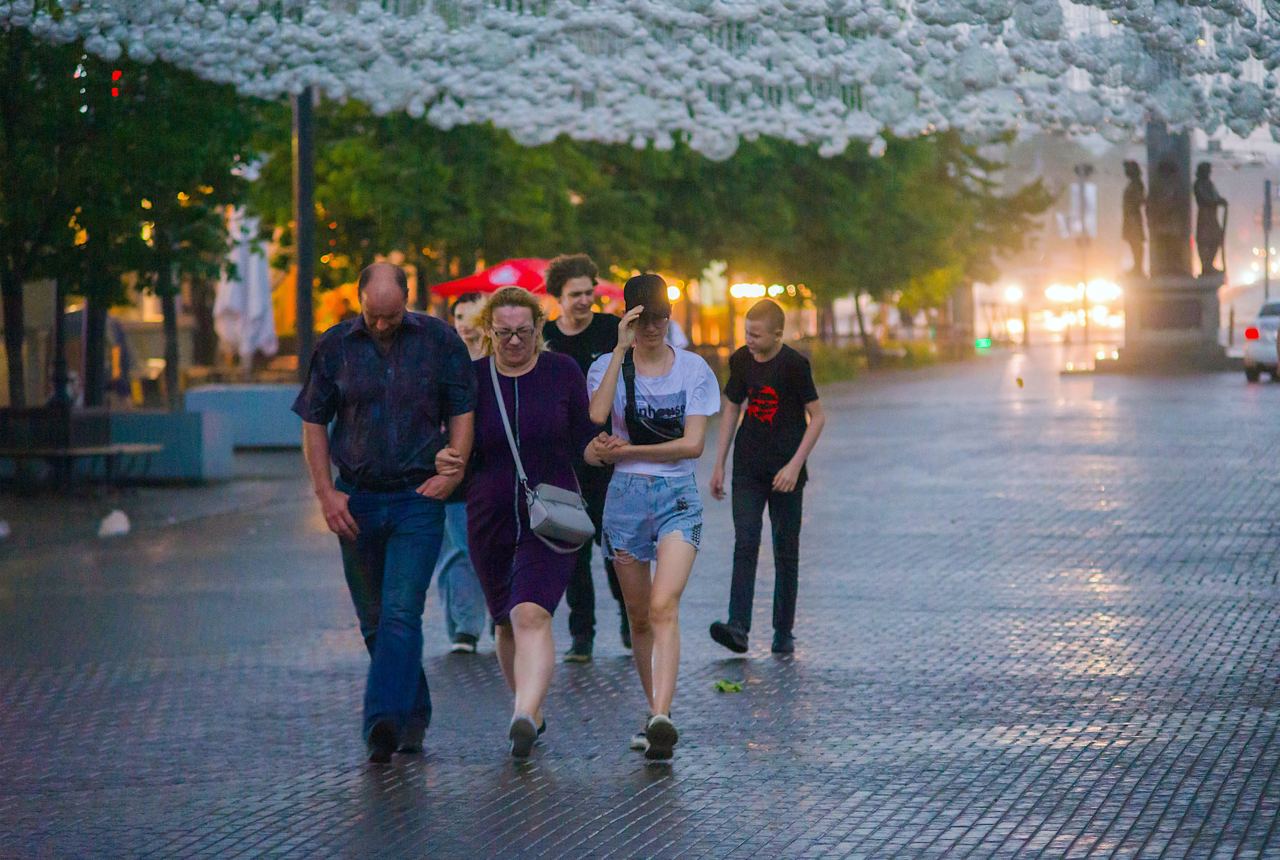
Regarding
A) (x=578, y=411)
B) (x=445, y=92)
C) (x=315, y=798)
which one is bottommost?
(x=315, y=798)

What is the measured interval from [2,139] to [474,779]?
12034 mm

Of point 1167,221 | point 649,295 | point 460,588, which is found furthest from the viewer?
point 1167,221

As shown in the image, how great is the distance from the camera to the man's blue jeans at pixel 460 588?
34.7 feet

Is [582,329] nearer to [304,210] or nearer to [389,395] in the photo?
[389,395]

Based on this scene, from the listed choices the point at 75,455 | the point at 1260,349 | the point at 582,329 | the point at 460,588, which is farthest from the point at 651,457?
the point at 1260,349

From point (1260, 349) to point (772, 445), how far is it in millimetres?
30915

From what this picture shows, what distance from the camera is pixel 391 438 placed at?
7766 millimetres

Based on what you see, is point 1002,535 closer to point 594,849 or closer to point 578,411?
point 578,411

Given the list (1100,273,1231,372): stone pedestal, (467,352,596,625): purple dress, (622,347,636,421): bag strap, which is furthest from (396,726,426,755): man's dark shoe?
(1100,273,1231,372): stone pedestal

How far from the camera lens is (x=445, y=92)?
14.3m

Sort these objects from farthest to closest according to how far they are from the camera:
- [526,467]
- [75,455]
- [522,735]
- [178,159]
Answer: [75,455] < [178,159] < [526,467] < [522,735]

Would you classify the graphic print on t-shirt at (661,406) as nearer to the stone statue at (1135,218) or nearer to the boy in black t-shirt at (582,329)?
the boy in black t-shirt at (582,329)

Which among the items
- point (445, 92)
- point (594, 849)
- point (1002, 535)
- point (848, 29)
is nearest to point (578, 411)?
point (594, 849)

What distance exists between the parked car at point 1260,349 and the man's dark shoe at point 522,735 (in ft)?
110
